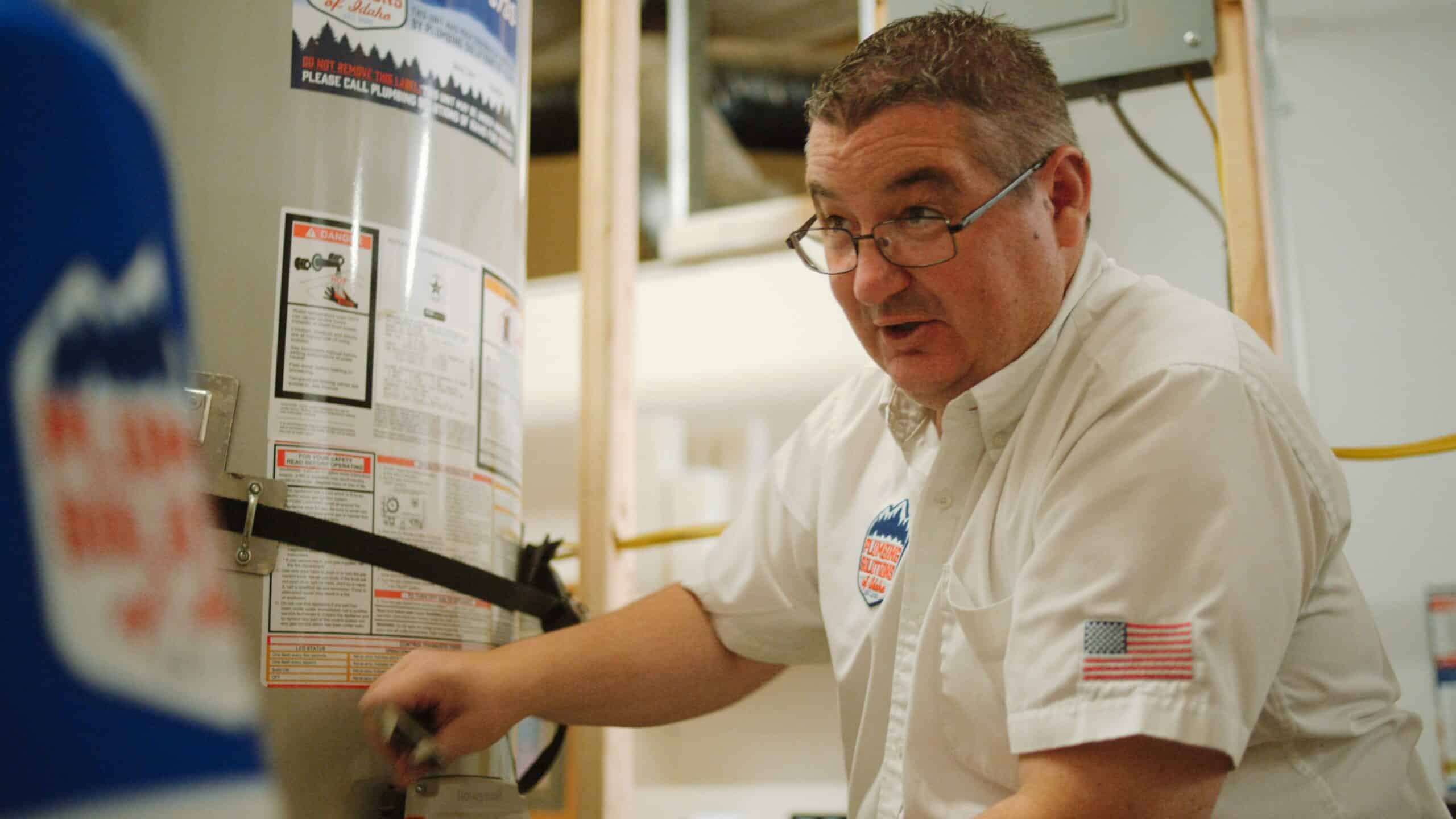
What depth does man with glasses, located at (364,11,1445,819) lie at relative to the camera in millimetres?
801

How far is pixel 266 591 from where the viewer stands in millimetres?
879

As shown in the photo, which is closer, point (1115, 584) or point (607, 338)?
point (1115, 584)

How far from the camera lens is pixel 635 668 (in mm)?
1194

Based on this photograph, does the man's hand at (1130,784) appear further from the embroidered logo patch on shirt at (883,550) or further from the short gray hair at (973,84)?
the short gray hair at (973,84)

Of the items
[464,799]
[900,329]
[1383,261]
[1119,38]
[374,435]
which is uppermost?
[1119,38]

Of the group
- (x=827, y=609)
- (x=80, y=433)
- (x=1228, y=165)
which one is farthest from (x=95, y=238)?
(x=1228, y=165)

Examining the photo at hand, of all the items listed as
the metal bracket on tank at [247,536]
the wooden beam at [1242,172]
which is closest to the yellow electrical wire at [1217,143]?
the wooden beam at [1242,172]

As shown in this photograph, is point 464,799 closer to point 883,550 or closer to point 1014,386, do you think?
point 883,550

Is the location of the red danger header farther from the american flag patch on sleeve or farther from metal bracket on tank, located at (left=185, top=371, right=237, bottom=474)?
the american flag patch on sleeve

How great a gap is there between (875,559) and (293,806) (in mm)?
553

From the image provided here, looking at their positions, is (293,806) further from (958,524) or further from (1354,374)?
(1354,374)

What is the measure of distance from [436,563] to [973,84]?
592 mm

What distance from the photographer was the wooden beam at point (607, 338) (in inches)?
64.3

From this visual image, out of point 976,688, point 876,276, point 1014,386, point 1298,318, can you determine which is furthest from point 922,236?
point 1298,318
